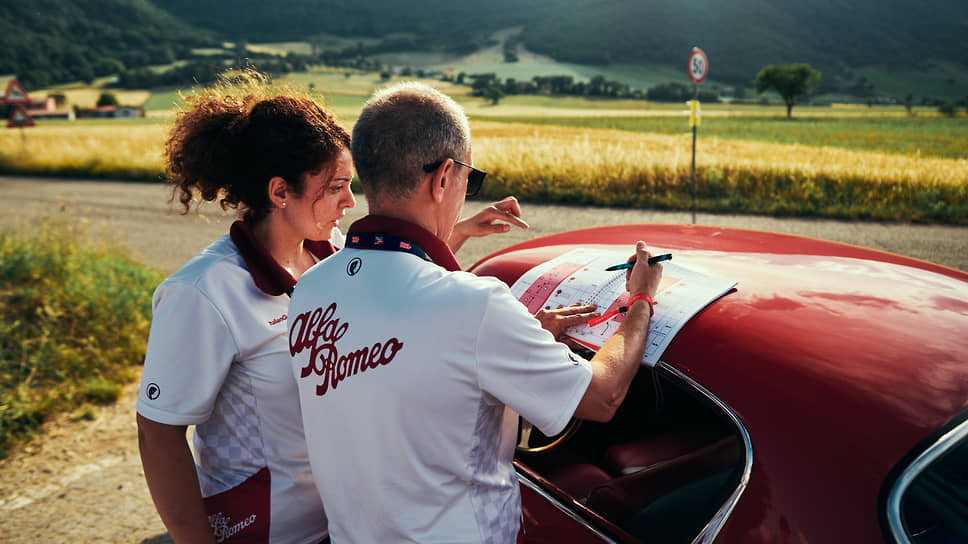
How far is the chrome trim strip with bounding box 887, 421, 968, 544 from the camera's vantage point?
109 cm

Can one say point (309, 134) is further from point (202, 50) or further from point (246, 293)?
point (202, 50)

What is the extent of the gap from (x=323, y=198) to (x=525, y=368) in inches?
39.2

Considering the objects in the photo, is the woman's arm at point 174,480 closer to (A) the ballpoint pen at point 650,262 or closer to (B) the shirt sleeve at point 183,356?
(B) the shirt sleeve at point 183,356

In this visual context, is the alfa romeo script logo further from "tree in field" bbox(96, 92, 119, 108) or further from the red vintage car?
"tree in field" bbox(96, 92, 119, 108)

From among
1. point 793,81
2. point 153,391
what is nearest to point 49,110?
point 793,81

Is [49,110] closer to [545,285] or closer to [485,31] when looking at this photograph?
[485,31]

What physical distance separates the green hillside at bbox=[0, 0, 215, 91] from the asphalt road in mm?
58663

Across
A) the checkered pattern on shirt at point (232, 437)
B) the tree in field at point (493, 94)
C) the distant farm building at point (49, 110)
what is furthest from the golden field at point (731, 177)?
the distant farm building at point (49, 110)

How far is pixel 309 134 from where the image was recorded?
181 centimetres

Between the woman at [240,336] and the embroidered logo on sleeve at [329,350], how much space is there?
0.83 ft

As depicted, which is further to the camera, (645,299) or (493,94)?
(493,94)

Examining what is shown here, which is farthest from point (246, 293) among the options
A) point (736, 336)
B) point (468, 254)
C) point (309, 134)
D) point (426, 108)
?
point (468, 254)

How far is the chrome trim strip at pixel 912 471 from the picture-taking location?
1.09m

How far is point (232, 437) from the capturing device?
5.60ft
